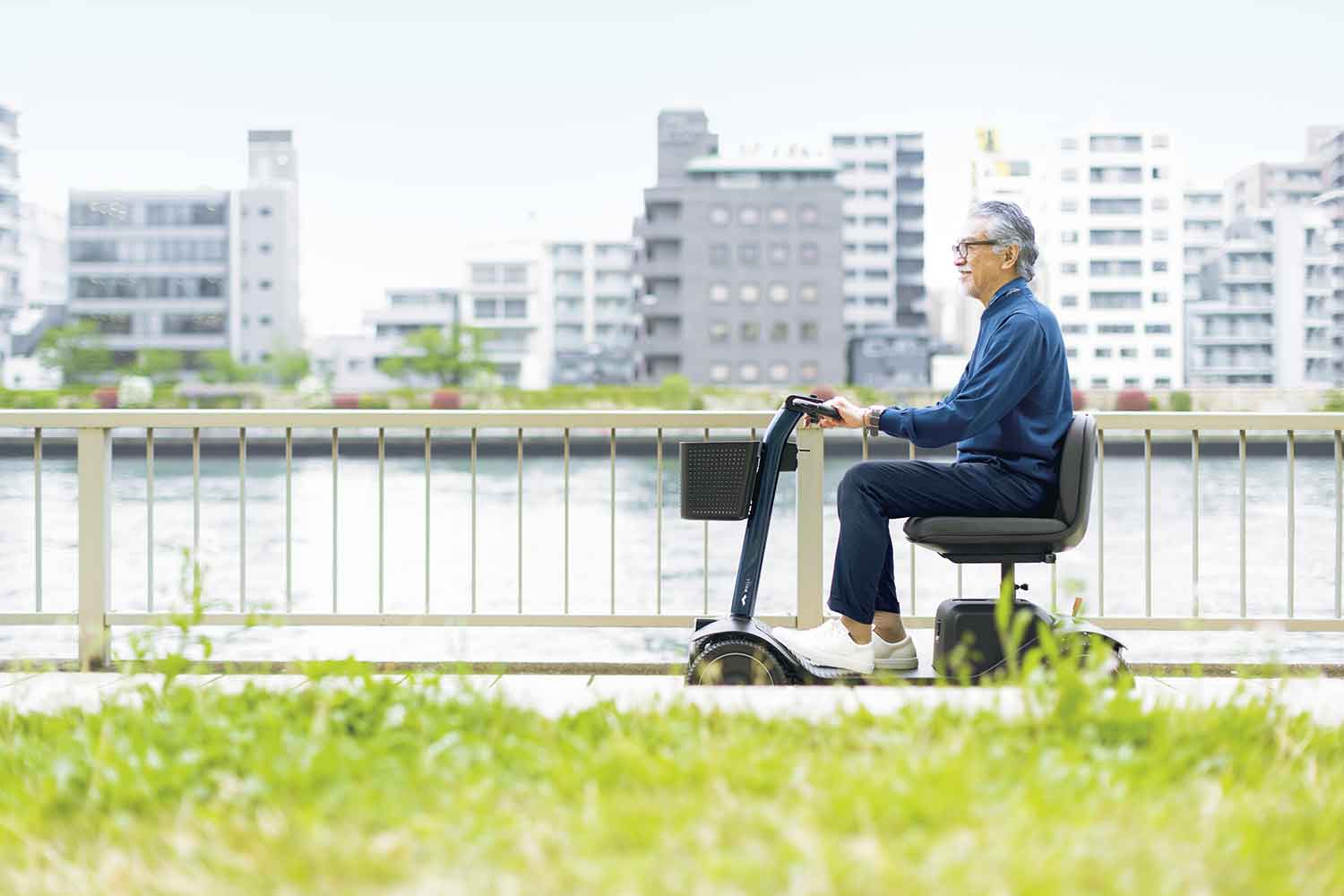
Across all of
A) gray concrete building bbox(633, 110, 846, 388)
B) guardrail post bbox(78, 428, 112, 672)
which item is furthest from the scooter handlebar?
gray concrete building bbox(633, 110, 846, 388)

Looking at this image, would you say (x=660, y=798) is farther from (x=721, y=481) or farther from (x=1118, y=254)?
(x=1118, y=254)

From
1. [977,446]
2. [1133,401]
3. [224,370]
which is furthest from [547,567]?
[224,370]

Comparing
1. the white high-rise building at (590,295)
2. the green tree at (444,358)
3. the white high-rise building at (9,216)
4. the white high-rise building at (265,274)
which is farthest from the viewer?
the white high-rise building at (590,295)

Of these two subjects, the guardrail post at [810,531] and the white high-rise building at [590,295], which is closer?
the guardrail post at [810,531]

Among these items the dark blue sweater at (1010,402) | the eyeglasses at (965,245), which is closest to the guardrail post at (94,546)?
the dark blue sweater at (1010,402)

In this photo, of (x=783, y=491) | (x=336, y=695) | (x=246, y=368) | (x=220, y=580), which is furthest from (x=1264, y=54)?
(x=336, y=695)

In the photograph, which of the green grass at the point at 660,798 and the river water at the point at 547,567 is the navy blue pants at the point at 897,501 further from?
the green grass at the point at 660,798

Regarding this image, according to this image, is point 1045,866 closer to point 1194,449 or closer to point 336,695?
point 336,695

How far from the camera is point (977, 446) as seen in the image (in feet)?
9.50

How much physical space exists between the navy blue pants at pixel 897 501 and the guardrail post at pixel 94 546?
7.16ft

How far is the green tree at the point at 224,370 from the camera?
6608 cm

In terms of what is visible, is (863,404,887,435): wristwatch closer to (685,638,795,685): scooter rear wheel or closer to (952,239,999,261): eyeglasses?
(952,239,999,261): eyeglasses

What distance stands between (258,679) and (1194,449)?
2536 millimetres

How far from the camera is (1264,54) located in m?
78.6
